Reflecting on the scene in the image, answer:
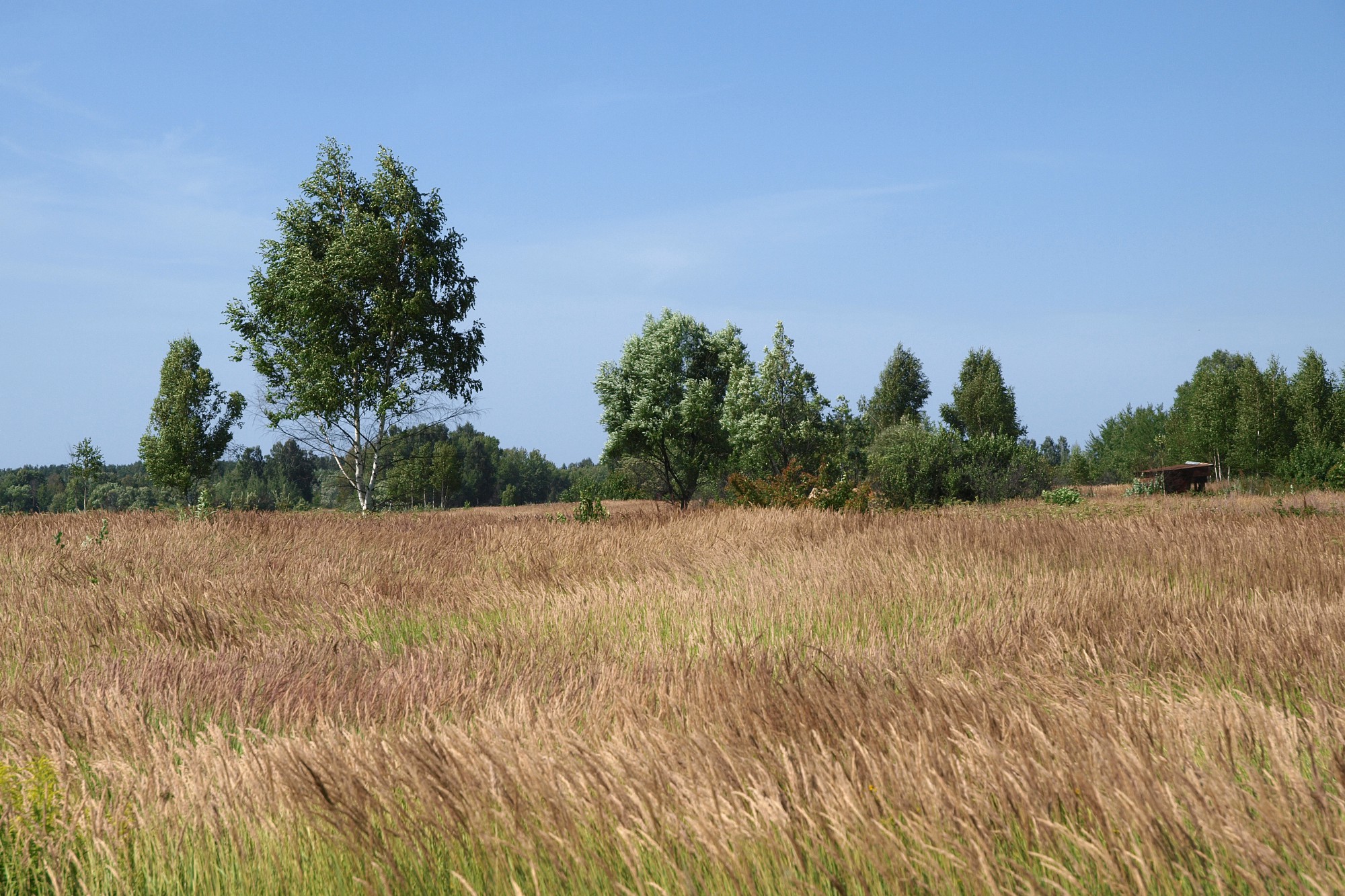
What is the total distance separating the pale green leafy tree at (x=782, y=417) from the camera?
32531 millimetres

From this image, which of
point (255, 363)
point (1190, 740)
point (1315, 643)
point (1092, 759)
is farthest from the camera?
point (255, 363)

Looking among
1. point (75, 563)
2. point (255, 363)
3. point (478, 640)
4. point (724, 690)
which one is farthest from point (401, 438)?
point (724, 690)

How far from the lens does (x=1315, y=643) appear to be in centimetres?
374

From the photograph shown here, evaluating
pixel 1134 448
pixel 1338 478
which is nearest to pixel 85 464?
pixel 1338 478

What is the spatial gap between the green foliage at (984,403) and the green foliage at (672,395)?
89.9ft

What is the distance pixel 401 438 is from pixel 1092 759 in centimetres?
2814

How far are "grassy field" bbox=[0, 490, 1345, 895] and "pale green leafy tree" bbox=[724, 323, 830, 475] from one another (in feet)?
84.8

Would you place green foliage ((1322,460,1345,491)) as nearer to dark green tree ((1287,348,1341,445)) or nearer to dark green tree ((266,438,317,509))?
dark green tree ((1287,348,1341,445))

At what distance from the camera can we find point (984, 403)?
6106cm

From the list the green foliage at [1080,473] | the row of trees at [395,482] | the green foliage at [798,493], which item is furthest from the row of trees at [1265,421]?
the row of trees at [395,482]

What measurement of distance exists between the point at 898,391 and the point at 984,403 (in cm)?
629

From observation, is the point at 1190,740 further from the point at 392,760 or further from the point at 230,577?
the point at 230,577

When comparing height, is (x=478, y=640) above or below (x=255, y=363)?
below

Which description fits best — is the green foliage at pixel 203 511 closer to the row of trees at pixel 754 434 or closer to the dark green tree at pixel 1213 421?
the row of trees at pixel 754 434
